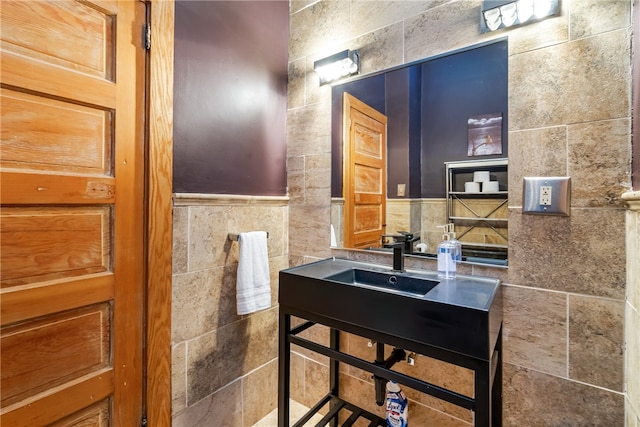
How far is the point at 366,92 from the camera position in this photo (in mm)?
1608

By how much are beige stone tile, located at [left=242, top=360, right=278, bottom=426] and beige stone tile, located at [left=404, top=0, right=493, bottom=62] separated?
1.87m

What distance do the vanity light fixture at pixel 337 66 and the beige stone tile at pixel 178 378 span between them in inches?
61.3

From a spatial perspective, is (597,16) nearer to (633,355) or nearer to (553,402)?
(633,355)

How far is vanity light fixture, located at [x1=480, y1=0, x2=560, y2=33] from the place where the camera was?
3.67ft

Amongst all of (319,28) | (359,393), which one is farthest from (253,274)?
(319,28)

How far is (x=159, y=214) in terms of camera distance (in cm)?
128

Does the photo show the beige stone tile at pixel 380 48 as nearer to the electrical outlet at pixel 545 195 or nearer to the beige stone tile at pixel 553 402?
the electrical outlet at pixel 545 195

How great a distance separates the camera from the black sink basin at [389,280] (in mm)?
1270

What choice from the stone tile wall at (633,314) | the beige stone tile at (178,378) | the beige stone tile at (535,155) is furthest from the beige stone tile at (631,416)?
the beige stone tile at (178,378)

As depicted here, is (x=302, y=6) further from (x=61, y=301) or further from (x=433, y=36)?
(x=61, y=301)

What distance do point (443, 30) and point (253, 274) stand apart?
147 centimetres

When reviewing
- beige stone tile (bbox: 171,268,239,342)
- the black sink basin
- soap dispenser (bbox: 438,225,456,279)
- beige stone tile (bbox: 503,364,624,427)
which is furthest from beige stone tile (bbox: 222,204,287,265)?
beige stone tile (bbox: 503,364,624,427)

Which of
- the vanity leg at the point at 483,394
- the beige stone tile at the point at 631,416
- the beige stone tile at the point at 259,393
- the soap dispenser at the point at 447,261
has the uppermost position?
the soap dispenser at the point at 447,261

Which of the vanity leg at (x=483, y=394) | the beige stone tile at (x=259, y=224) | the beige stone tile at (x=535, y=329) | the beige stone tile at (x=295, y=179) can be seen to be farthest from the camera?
the beige stone tile at (x=295, y=179)
